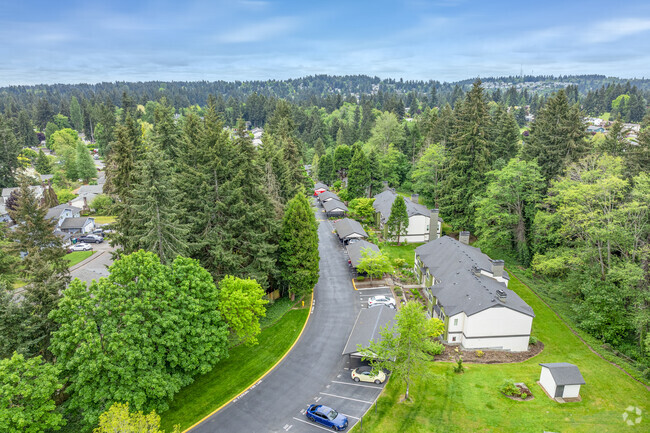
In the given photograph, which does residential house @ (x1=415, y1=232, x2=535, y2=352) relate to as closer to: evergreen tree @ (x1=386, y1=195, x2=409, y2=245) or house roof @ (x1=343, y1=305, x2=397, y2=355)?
house roof @ (x1=343, y1=305, x2=397, y2=355)

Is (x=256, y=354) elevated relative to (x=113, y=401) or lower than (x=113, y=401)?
lower

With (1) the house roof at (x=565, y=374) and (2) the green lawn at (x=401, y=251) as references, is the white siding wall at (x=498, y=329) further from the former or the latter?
(2) the green lawn at (x=401, y=251)

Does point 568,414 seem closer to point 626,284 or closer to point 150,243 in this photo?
point 626,284

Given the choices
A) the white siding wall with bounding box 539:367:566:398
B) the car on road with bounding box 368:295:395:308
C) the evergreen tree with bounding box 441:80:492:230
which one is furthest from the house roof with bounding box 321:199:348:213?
the white siding wall with bounding box 539:367:566:398

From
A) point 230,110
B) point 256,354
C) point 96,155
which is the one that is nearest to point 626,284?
point 256,354

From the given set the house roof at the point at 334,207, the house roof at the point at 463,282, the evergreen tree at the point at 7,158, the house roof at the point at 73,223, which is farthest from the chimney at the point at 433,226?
the evergreen tree at the point at 7,158
